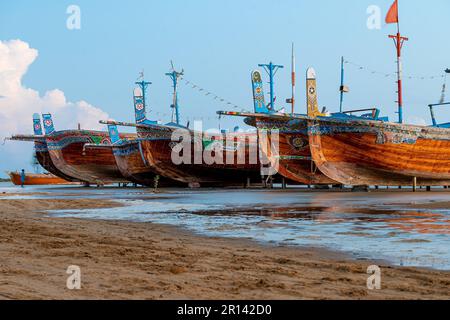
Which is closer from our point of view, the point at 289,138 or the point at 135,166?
the point at 289,138

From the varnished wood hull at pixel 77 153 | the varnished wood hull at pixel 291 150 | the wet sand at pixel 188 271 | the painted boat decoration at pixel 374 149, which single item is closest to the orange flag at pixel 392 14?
the painted boat decoration at pixel 374 149

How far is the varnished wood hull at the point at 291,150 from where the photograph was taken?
127 feet

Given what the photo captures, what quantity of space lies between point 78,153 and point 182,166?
16380mm

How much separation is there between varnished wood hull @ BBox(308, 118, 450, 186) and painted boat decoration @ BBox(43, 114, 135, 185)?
101ft

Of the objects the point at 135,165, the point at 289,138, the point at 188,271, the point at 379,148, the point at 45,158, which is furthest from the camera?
the point at 45,158

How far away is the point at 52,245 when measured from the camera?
8320mm

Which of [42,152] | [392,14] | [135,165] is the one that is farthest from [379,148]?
[42,152]

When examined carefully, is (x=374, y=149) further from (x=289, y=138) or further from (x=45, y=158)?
(x=45, y=158)

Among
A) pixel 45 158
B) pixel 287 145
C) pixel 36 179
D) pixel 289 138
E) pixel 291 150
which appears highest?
pixel 289 138

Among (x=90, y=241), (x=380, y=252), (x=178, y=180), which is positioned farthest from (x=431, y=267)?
(x=178, y=180)

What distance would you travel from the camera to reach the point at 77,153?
2361 inches

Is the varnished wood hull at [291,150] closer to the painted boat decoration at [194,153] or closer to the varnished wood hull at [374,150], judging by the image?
the varnished wood hull at [374,150]

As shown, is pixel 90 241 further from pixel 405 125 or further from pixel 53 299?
pixel 405 125
